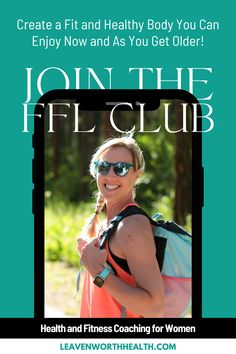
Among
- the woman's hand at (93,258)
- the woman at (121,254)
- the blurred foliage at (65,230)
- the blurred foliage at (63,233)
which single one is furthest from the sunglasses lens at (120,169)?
the blurred foliage at (63,233)

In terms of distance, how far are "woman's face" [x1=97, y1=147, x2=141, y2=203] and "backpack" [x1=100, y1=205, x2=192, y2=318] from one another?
0.12m

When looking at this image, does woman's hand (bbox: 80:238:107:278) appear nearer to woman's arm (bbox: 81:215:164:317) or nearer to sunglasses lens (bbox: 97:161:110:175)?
woman's arm (bbox: 81:215:164:317)

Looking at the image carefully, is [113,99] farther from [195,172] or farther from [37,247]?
[37,247]

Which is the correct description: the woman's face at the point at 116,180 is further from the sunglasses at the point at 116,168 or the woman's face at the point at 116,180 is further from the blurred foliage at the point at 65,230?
the blurred foliage at the point at 65,230

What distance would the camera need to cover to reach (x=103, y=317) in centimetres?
360

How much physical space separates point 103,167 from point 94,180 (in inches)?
33.0

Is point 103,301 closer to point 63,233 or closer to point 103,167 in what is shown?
point 103,167

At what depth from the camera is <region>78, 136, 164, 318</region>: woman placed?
3.15 m

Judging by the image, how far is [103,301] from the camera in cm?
339

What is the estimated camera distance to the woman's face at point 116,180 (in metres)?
3.36

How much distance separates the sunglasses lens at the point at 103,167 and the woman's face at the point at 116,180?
2 centimetres

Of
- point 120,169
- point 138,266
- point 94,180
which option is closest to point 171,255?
point 138,266

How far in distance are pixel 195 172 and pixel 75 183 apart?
57.9 ft
